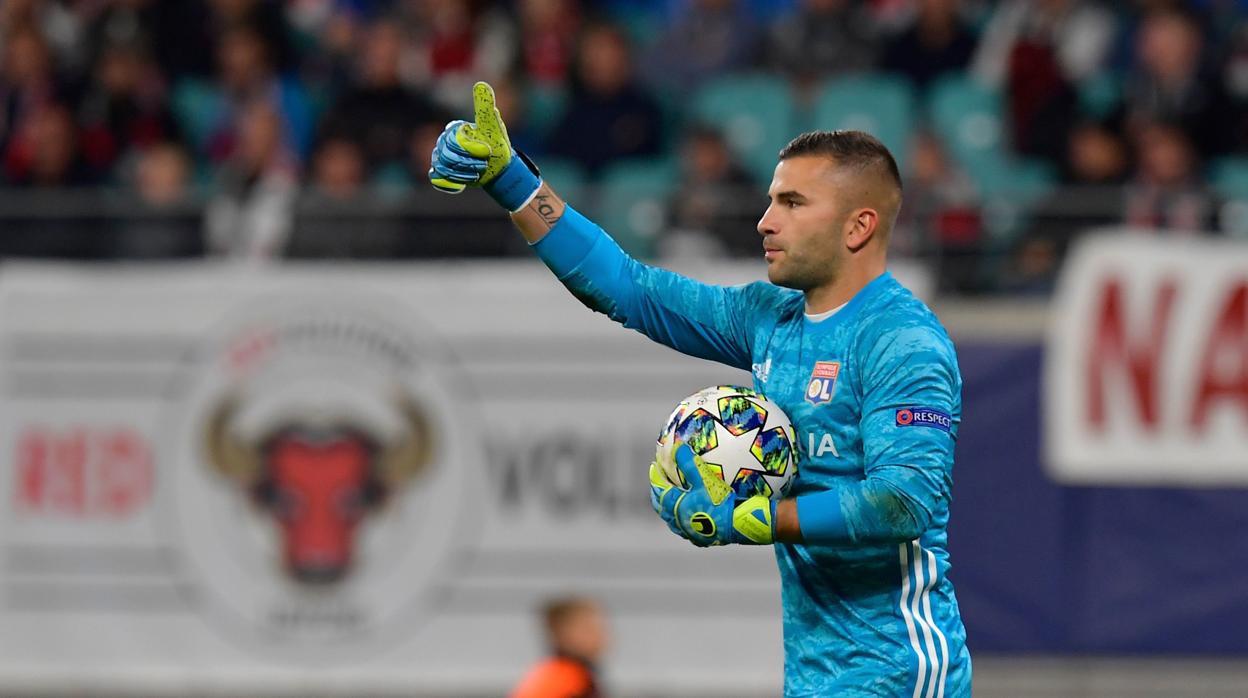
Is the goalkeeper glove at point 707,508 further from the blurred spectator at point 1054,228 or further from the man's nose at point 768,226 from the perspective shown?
the blurred spectator at point 1054,228

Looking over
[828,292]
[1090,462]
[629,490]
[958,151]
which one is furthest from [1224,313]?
[828,292]

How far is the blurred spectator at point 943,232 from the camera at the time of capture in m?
11.1

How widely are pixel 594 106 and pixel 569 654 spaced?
4.89 m

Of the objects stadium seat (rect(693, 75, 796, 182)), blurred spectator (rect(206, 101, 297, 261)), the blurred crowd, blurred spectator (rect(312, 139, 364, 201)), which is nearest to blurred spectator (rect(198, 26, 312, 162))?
the blurred crowd

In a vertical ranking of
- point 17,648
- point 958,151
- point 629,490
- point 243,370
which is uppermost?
point 958,151

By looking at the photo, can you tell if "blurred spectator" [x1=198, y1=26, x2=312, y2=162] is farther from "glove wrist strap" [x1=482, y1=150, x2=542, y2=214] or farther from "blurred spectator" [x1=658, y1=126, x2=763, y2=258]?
"glove wrist strap" [x1=482, y1=150, x2=542, y2=214]

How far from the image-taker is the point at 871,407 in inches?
193

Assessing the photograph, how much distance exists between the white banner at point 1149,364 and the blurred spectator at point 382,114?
4.18m

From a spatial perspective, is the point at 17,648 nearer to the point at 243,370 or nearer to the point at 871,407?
the point at 243,370

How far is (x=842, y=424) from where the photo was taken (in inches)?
200

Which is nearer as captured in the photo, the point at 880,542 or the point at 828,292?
the point at 880,542

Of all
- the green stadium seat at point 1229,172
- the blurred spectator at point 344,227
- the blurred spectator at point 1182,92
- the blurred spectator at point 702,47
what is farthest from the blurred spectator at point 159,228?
the green stadium seat at point 1229,172

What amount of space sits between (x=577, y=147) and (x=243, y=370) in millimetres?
2565

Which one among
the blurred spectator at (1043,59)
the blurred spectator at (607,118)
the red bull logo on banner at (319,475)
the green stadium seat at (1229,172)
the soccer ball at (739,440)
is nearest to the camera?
the soccer ball at (739,440)
